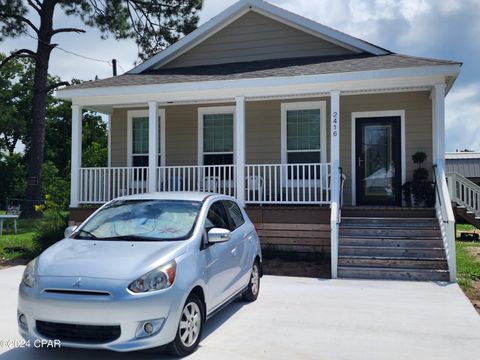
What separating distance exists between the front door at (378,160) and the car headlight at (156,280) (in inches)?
324

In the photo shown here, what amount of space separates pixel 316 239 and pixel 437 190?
259cm

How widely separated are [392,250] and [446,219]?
3.55 ft

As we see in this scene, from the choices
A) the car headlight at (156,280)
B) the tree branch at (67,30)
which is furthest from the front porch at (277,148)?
the tree branch at (67,30)

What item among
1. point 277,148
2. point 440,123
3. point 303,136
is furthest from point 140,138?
point 440,123

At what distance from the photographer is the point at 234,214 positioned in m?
6.28

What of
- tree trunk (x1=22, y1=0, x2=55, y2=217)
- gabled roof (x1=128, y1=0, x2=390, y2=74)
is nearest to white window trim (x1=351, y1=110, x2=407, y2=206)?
gabled roof (x1=128, y1=0, x2=390, y2=74)

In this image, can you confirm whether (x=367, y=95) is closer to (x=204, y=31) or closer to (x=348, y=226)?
(x=348, y=226)

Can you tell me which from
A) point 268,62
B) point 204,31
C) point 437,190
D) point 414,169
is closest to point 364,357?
point 437,190

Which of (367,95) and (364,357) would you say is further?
(367,95)

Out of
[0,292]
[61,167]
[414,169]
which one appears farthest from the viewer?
[61,167]

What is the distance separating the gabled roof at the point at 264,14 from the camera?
12.2 m

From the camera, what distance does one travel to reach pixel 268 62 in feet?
40.1

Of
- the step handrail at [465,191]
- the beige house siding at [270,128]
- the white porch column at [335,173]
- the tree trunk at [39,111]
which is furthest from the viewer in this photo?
the tree trunk at [39,111]

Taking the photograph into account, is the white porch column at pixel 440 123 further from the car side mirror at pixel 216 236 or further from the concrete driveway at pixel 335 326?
the car side mirror at pixel 216 236
